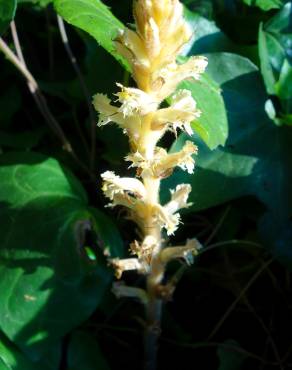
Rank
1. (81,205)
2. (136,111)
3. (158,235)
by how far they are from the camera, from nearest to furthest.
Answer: (136,111) < (158,235) < (81,205)

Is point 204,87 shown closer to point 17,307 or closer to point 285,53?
point 285,53

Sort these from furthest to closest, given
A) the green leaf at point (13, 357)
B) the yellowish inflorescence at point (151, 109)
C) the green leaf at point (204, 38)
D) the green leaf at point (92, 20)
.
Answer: the green leaf at point (204, 38) < the green leaf at point (13, 357) < the green leaf at point (92, 20) < the yellowish inflorescence at point (151, 109)

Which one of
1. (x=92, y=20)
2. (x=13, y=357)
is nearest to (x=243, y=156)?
(x=92, y=20)

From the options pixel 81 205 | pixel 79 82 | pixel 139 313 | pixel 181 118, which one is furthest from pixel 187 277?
pixel 181 118

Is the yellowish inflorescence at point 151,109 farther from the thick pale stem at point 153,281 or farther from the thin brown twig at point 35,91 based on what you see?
the thin brown twig at point 35,91

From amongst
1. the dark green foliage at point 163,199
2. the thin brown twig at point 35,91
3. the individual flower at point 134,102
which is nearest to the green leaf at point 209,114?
the dark green foliage at point 163,199

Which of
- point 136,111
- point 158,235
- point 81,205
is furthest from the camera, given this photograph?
point 81,205

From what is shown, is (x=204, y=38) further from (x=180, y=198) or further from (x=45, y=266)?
(x=45, y=266)
